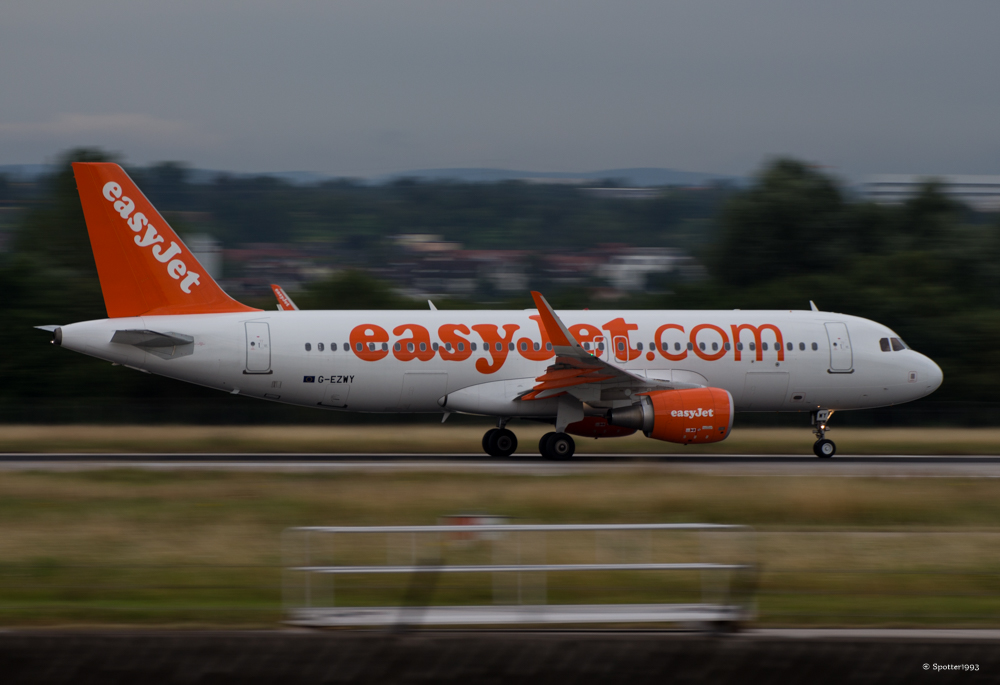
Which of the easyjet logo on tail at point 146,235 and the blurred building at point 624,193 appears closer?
the easyjet logo on tail at point 146,235

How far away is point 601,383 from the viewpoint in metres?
24.1

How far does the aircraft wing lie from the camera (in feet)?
77.3

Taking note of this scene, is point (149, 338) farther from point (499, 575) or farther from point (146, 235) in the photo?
point (499, 575)

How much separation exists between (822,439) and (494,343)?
8346mm

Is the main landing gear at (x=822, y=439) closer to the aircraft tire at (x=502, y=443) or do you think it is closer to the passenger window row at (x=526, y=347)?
the passenger window row at (x=526, y=347)

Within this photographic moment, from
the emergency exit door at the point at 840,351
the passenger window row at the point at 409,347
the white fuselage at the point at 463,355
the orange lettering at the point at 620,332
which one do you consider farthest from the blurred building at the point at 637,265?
the passenger window row at the point at 409,347

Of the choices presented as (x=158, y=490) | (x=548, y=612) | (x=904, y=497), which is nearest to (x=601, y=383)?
(x=904, y=497)

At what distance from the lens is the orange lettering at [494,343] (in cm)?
2530

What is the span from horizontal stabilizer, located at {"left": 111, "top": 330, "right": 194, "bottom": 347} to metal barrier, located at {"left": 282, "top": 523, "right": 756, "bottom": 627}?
11.1 metres

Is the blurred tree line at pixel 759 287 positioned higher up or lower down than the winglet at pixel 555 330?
higher up

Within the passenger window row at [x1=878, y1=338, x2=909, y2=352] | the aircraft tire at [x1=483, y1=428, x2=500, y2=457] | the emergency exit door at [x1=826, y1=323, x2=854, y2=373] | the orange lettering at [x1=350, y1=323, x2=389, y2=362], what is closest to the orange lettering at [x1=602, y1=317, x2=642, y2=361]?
the aircraft tire at [x1=483, y1=428, x2=500, y2=457]

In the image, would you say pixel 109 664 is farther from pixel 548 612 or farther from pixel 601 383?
pixel 601 383

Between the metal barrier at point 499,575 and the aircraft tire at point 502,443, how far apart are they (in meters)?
11.1

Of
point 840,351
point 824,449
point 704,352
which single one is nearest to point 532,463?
point 704,352
